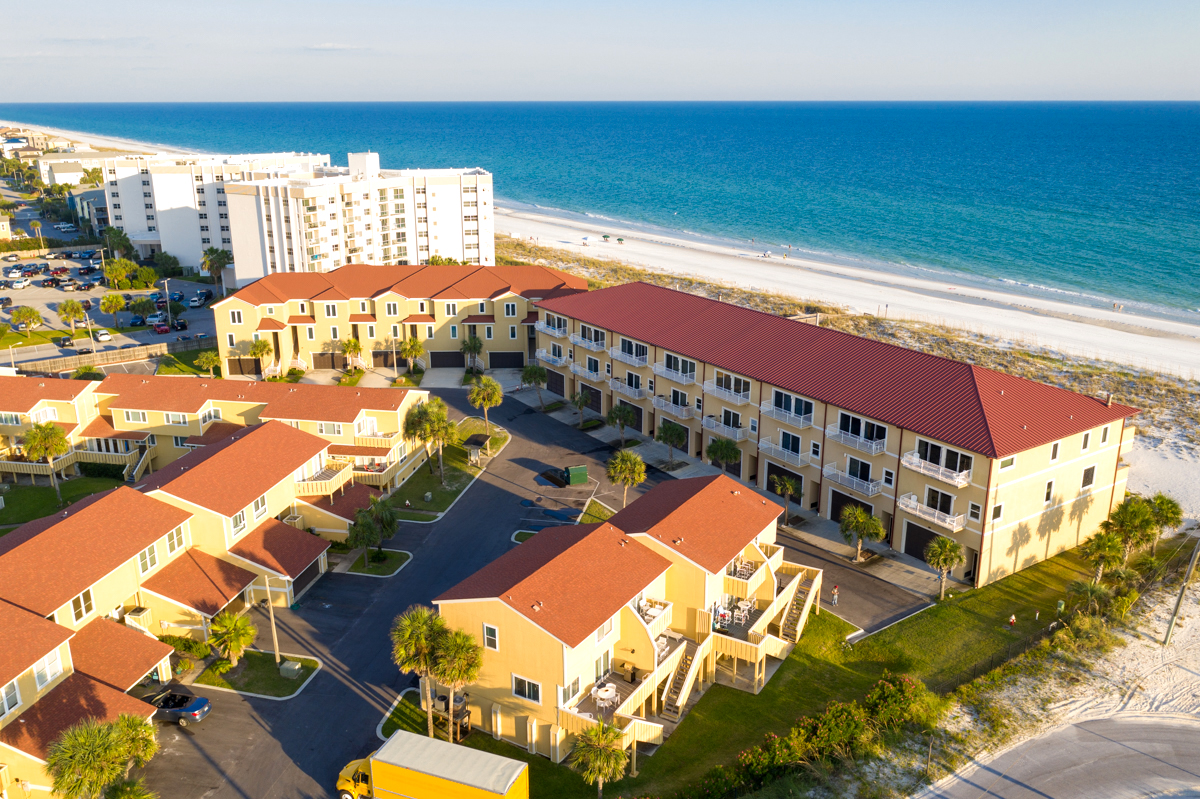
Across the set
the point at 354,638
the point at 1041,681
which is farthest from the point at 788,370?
the point at 354,638

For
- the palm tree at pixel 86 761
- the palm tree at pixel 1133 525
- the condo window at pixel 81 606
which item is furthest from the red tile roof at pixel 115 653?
the palm tree at pixel 1133 525

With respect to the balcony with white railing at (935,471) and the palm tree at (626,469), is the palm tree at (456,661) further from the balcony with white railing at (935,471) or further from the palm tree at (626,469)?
the balcony with white railing at (935,471)

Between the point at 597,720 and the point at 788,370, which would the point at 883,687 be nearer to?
the point at 597,720

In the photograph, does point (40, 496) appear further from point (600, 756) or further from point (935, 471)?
point (935, 471)

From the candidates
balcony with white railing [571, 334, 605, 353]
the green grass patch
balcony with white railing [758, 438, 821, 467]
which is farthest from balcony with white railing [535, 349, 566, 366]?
balcony with white railing [758, 438, 821, 467]

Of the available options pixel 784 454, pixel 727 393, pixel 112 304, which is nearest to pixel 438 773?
pixel 784 454

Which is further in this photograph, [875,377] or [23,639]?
[875,377]

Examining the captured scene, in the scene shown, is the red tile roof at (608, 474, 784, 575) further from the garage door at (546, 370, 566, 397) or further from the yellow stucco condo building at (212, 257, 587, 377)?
the yellow stucco condo building at (212, 257, 587, 377)
